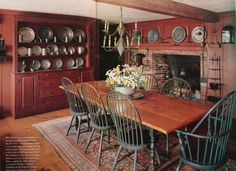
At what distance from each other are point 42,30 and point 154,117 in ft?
11.9

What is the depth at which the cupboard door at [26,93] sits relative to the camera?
424 centimetres

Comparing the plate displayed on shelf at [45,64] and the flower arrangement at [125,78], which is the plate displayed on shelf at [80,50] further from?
the flower arrangement at [125,78]

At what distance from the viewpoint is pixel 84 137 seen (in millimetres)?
3328

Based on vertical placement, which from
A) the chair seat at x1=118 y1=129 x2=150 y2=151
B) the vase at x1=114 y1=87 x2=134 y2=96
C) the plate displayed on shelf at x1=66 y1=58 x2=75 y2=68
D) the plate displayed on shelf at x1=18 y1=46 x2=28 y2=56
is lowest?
the chair seat at x1=118 y1=129 x2=150 y2=151

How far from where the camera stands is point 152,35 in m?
5.44

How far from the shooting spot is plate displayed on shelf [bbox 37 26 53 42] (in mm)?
4746

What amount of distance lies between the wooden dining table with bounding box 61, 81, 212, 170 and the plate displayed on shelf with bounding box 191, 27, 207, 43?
208 cm

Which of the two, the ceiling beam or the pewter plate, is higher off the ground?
the ceiling beam

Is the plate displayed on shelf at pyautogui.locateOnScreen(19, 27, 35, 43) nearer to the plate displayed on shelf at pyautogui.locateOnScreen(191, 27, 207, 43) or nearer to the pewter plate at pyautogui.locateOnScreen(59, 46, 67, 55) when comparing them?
the pewter plate at pyautogui.locateOnScreen(59, 46, 67, 55)

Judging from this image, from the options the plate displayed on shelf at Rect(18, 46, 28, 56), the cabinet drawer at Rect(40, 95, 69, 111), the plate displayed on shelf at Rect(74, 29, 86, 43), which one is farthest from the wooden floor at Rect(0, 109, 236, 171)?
the plate displayed on shelf at Rect(74, 29, 86, 43)

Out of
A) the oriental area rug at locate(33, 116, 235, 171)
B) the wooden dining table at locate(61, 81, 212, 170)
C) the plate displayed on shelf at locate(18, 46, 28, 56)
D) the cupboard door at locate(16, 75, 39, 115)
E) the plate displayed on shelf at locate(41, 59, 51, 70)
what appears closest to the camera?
the wooden dining table at locate(61, 81, 212, 170)

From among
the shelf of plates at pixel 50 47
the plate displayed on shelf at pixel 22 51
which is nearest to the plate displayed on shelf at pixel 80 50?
the shelf of plates at pixel 50 47

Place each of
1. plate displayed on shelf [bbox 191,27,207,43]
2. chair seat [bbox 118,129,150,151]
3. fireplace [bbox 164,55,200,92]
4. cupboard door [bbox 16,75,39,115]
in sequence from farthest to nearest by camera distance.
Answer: fireplace [bbox 164,55,200,92], plate displayed on shelf [bbox 191,27,207,43], cupboard door [bbox 16,75,39,115], chair seat [bbox 118,129,150,151]

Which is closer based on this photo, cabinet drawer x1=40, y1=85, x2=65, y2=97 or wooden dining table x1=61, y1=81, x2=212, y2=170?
wooden dining table x1=61, y1=81, x2=212, y2=170
